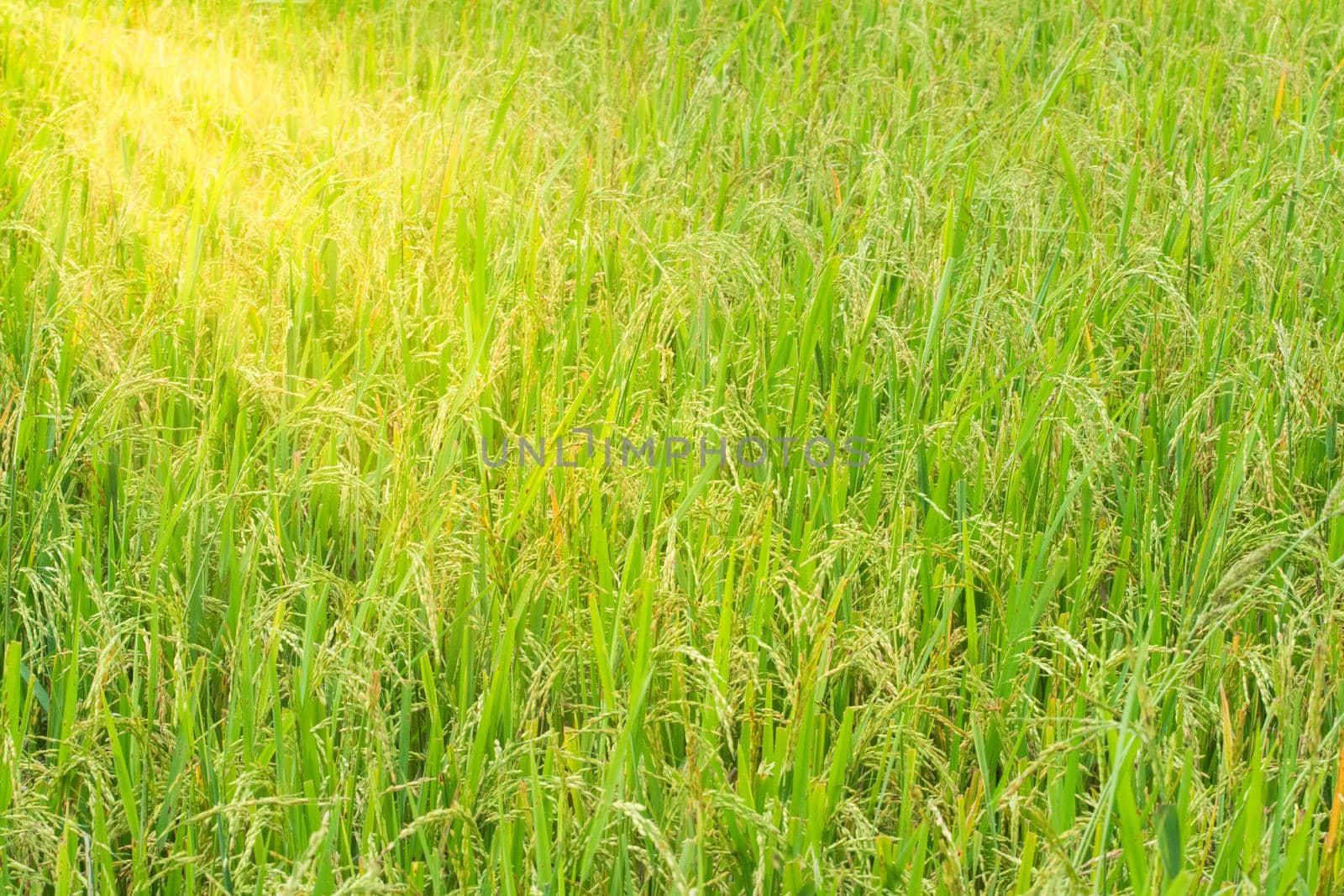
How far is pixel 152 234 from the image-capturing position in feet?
7.80

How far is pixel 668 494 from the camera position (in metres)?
1.71

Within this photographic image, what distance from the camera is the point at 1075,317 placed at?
2.05m

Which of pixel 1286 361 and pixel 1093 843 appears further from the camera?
pixel 1286 361

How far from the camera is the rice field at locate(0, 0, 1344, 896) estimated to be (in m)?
1.21

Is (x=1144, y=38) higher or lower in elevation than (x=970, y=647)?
higher

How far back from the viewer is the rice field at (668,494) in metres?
1.21

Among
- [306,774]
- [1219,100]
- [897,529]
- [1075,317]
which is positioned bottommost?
[306,774]

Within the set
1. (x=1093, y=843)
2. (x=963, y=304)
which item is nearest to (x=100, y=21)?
(x=963, y=304)

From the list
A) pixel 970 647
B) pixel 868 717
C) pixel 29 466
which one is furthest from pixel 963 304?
pixel 29 466

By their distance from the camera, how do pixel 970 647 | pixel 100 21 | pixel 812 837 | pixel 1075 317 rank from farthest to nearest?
pixel 100 21, pixel 1075 317, pixel 970 647, pixel 812 837

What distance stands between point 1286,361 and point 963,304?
69 centimetres

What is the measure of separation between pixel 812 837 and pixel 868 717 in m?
0.22

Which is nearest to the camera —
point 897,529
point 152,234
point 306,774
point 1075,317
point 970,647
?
point 306,774

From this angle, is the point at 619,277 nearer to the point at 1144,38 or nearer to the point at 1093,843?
the point at 1093,843
